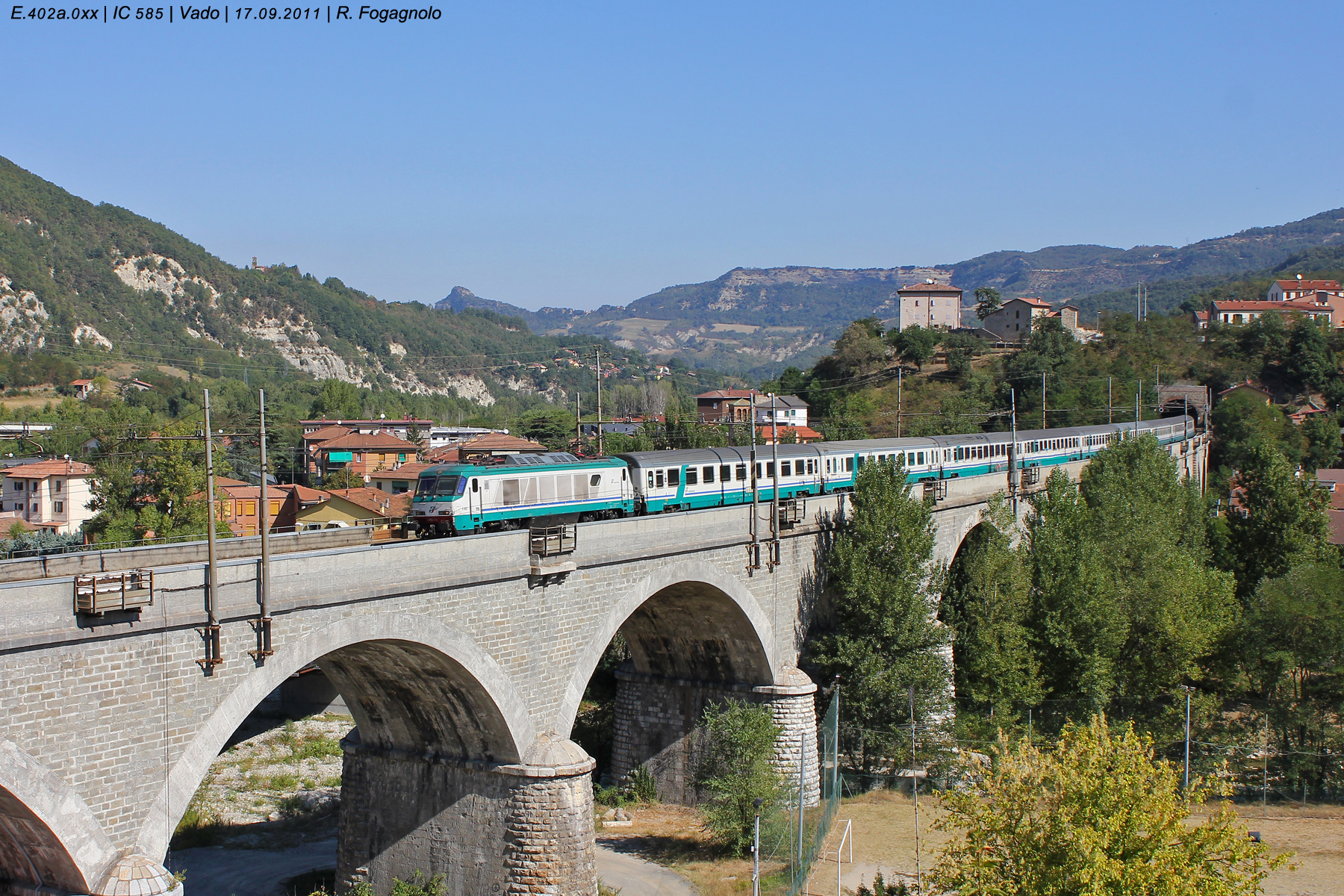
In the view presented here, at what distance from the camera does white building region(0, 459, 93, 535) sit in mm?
54278

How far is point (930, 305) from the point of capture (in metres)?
155

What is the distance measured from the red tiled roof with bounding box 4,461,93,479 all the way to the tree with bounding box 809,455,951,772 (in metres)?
37.4

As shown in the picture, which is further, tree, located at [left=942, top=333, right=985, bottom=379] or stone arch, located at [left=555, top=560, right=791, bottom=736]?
tree, located at [left=942, top=333, right=985, bottom=379]

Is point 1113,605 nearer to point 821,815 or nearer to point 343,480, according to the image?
point 821,815

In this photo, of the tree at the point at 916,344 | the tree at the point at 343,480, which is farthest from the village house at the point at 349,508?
the tree at the point at 916,344

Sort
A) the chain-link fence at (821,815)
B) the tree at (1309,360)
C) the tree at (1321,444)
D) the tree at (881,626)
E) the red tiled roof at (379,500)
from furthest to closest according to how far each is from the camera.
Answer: the tree at (1309,360), the tree at (1321,444), the red tiled roof at (379,500), the tree at (881,626), the chain-link fence at (821,815)

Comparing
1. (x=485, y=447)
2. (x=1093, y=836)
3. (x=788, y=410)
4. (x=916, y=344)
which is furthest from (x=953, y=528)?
(x=916, y=344)

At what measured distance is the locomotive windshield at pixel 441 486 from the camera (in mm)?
24172

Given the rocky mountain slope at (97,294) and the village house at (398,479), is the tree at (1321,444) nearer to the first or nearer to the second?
the village house at (398,479)

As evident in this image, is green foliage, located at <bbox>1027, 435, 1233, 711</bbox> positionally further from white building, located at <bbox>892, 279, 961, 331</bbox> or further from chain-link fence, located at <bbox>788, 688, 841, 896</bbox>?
white building, located at <bbox>892, 279, 961, 331</bbox>

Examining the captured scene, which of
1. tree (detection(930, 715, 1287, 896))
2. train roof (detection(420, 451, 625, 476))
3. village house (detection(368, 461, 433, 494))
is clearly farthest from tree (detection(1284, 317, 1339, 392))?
tree (detection(930, 715, 1287, 896))

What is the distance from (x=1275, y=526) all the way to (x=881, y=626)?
95.2 feet

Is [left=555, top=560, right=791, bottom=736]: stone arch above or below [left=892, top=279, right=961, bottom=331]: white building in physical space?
below

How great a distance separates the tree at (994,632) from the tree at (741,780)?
32.3 ft
